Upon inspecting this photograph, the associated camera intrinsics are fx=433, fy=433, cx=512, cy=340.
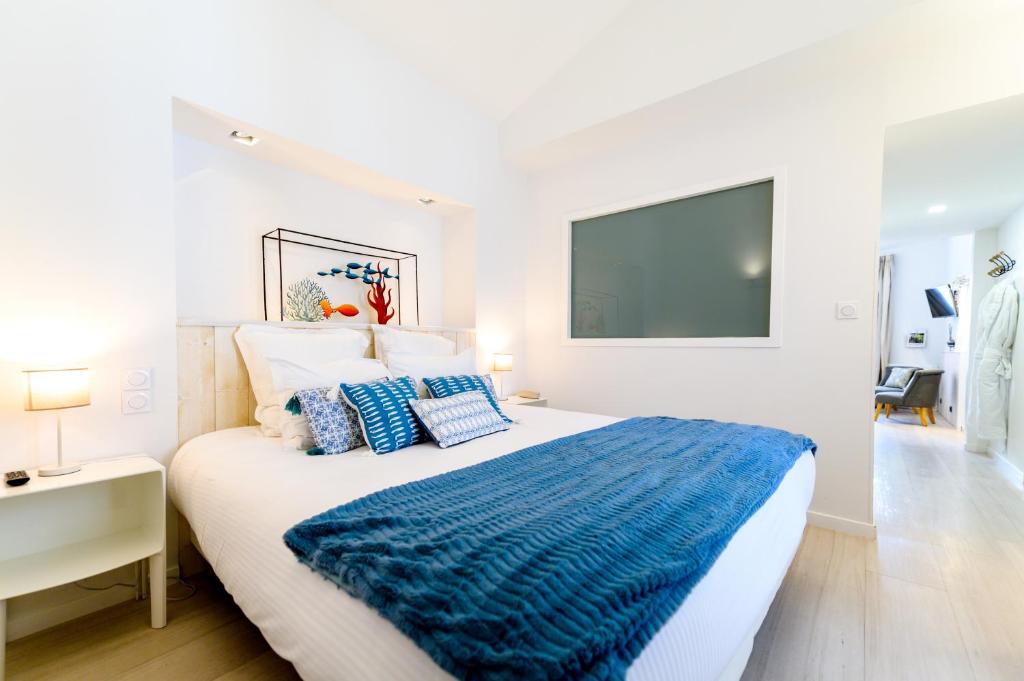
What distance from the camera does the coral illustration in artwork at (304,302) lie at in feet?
8.53

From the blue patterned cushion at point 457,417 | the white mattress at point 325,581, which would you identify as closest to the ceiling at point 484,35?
the blue patterned cushion at point 457,417

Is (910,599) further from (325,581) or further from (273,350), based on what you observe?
(273,350)

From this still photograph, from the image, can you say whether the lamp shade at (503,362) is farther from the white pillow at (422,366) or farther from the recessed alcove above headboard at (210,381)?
the recessed alcove above headboard at (210,381)

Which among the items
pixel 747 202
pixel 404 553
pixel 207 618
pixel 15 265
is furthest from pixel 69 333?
pixel 747 202

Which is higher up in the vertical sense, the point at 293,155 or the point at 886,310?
the point at 293,155

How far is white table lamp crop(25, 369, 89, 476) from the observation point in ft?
4.82

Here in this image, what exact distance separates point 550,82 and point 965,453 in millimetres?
5109

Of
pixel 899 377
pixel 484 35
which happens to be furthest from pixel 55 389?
pixel 899 377

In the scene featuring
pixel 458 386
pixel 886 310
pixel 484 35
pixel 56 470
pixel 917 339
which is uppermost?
pixel 484 35

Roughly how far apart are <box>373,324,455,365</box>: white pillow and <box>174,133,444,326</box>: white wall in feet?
1.17

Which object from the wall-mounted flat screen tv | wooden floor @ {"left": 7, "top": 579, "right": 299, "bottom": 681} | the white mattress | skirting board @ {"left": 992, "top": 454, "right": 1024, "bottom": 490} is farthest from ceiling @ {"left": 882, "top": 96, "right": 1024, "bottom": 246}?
wooden floor @ {"left": 7, "top": 579, "right": 299, "bottom": 681}

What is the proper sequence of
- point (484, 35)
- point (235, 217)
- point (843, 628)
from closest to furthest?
point (843, 628) → point (235, 217) → point (484, 35)

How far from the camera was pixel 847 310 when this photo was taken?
2473mm

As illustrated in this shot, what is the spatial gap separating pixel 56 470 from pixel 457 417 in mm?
1465
